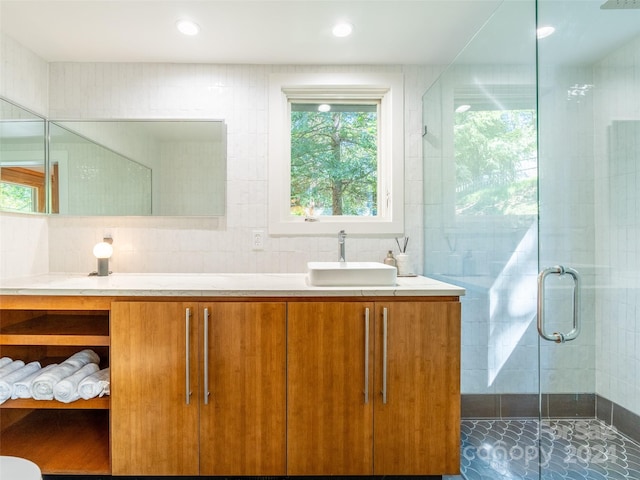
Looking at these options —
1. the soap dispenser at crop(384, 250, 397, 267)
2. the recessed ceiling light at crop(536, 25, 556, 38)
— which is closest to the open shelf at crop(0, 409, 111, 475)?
the soap dispenser at crop(384, 250, 397, 267)

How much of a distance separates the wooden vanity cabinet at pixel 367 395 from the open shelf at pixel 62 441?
0.93m

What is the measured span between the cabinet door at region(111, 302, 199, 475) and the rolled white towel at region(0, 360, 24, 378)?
541 millimetres

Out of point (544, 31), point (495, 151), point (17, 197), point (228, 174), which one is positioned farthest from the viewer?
point (228, 174)

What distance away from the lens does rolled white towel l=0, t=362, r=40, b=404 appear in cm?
150

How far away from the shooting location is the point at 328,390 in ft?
4.86

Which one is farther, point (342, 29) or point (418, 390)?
point (342, 29)

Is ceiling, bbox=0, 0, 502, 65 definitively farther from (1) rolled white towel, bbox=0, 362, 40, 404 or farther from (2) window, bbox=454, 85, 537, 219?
(1) rolled white towel, bbox=0, 362, 40, 404

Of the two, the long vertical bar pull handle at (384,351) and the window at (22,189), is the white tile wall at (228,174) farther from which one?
the long vertical bar pull handle at (384,351)

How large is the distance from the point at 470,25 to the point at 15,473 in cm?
257

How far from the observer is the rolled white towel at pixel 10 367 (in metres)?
1.56

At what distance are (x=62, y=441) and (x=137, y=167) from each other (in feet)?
4.83

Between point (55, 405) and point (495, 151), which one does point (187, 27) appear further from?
point (55, 405)

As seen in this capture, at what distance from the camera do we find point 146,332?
1.48 metres

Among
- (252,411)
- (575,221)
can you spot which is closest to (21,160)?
(252,411)
